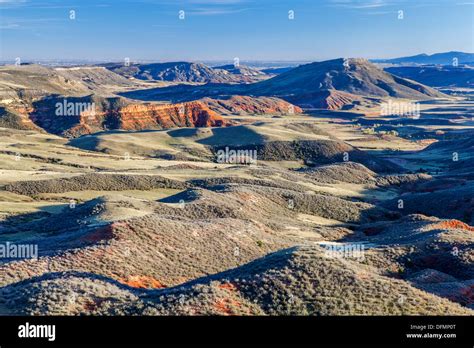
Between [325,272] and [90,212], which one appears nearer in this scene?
[325,272]

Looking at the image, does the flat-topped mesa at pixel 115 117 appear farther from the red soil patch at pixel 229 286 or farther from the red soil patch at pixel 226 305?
the red soil patch at pixel 226 305

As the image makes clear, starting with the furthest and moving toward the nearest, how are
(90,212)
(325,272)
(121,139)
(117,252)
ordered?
(121,139) → (90,212) → (117,252) → (325,272)

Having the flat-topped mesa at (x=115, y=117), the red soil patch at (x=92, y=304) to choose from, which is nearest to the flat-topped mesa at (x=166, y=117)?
the flat-topped mesa at (x=115, y=117)

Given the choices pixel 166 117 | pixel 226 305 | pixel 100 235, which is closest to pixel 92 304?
pixel 226 305

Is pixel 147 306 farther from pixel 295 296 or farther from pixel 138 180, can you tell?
pixel 138 180

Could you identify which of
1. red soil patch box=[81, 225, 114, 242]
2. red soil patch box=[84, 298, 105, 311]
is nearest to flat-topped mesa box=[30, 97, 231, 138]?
red soil patch box=[81, 225, 114, 242]

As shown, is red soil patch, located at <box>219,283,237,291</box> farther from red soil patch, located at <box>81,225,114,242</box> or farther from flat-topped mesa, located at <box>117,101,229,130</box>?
flat-topped mesa, located at <box>117,101,229,130</box>

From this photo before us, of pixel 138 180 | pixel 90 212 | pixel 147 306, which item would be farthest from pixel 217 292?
pixel 138 180

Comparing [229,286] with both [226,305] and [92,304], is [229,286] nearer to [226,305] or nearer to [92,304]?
[226,305]
